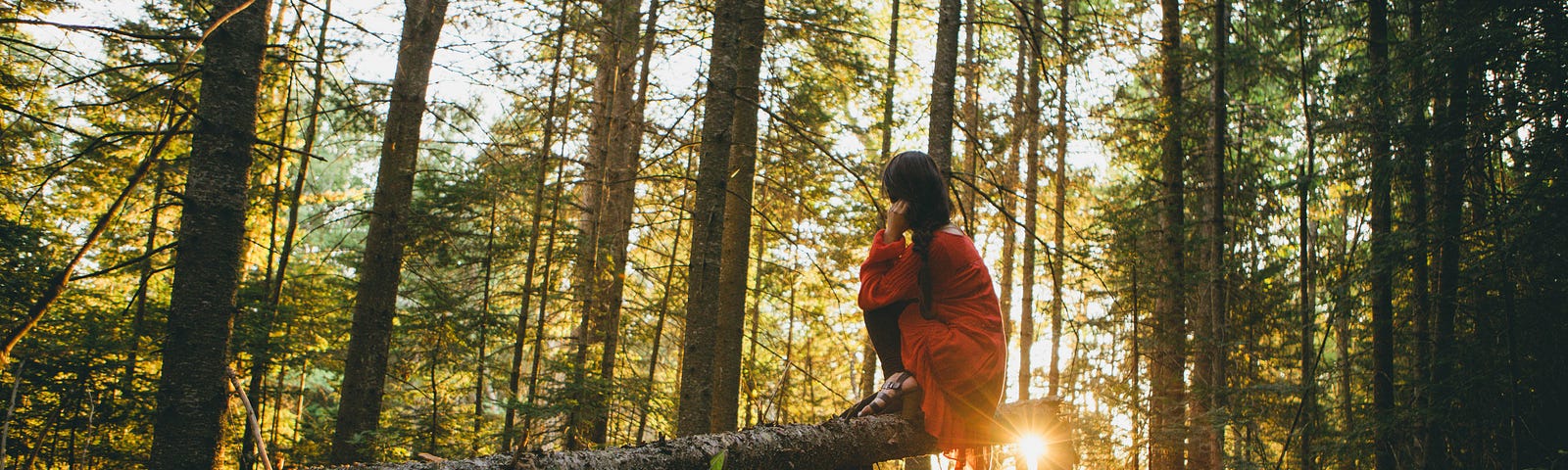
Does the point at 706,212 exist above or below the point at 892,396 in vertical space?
above

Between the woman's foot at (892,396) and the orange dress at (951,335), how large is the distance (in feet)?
0.17

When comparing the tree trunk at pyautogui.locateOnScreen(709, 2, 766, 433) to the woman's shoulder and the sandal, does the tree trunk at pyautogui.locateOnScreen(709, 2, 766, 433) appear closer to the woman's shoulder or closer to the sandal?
the sandal

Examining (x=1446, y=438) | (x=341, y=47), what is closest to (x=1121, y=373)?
(x=1446, y=438)

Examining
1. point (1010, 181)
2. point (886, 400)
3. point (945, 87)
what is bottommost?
point (886, 400)

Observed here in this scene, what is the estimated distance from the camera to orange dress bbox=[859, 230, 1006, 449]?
143 inches

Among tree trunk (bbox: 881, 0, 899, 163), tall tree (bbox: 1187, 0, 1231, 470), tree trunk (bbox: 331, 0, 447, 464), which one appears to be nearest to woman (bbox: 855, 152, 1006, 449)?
tree trunk (bbox: 881, 0, 899, 163)

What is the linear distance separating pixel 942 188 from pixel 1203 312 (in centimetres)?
795

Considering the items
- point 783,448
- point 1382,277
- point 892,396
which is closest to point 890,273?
point 892,396

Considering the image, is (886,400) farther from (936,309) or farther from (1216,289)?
(1216,289)

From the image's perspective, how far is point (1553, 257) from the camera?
16.2 feet

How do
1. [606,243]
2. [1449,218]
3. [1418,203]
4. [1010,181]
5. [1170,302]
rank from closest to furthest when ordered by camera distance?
1. [1449,218]
2. [1418,203]
3. [1170,302]
4. [606,243]
5. [1010,181]

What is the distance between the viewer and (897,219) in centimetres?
372

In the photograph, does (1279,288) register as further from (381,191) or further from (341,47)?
(341,47)

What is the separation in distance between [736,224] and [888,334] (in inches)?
100
